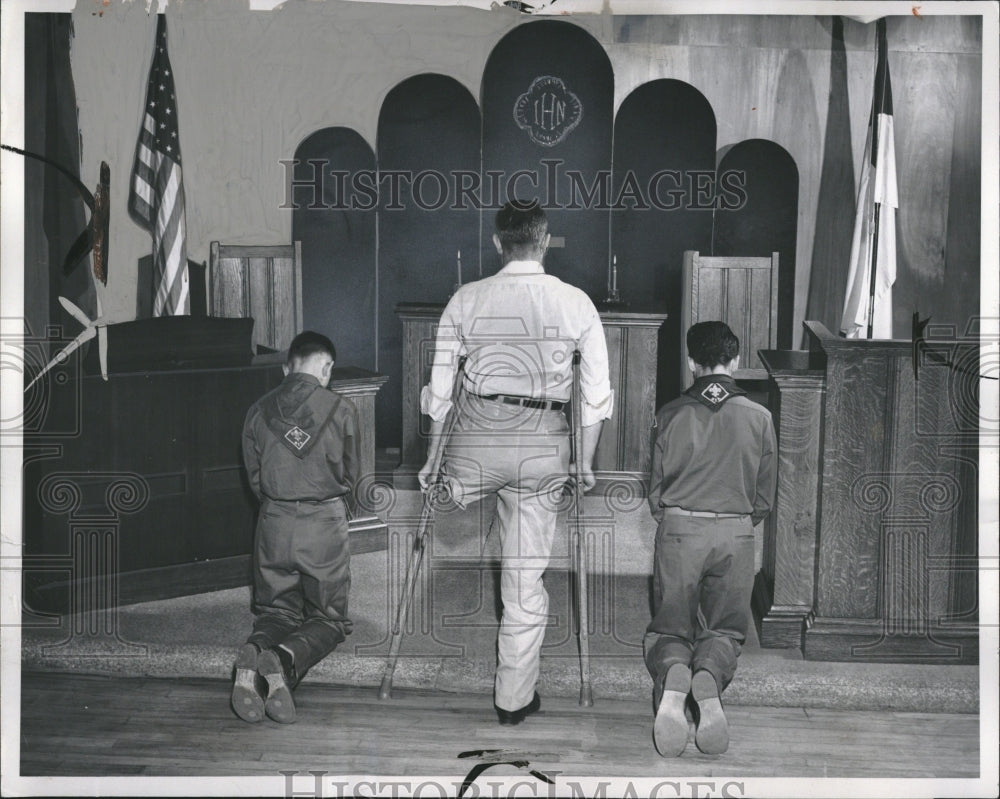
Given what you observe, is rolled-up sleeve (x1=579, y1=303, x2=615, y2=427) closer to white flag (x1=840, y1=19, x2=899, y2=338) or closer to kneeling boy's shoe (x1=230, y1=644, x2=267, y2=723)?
white flag (x1=840, y1=19, x2=899, y2=338)

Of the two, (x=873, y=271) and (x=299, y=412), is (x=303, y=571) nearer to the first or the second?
(x=299, y=412)

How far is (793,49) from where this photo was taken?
4137 millimetres

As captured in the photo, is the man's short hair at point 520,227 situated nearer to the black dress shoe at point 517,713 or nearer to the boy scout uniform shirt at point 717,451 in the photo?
the boy scout uniform shirt at point 717,451

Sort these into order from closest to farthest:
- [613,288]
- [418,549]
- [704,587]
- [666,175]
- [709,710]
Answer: [709,710], [704,587], [418,549], [666,175], [613,288]

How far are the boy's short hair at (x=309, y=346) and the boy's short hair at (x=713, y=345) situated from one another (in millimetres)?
1273

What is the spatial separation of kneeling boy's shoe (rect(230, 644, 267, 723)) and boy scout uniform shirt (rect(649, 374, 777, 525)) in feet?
4.87

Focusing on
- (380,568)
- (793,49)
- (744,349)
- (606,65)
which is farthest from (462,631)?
(793,49)

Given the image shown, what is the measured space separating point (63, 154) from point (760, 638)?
300 cm

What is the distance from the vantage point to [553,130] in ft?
13.7

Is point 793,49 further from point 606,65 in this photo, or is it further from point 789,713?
point 789,713

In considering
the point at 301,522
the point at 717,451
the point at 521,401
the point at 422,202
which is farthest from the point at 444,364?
the point at 717,451

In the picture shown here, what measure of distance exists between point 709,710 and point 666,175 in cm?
184

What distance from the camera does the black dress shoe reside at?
3.93 metres

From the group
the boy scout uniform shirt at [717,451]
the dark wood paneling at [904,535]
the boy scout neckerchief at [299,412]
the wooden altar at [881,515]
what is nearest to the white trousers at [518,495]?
the boy scout uniform shirt at [717,451]
